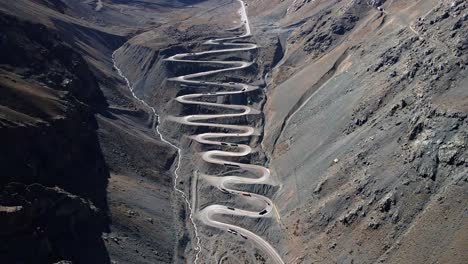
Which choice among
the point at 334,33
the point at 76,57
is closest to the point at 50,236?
the point at 76,57

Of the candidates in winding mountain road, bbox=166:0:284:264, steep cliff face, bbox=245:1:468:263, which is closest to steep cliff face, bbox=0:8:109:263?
winding mountain road, bbox=166:0:284:264

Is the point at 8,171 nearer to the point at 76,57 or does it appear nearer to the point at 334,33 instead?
the point at 76,57

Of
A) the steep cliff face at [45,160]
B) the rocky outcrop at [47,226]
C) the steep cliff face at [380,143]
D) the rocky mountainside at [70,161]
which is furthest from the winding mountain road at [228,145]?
the rocky outcrop at [47,226]

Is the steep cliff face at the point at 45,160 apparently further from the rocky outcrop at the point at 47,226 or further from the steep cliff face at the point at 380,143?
the steep cliff face at the point at 380,143

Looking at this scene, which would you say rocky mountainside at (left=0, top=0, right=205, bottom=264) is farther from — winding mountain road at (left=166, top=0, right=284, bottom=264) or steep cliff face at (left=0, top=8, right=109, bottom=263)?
winding mountain road at (left=166, top=0, right=284, bottom=264)

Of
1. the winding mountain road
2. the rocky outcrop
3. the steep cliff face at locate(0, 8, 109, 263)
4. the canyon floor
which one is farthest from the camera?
the winding mountain road

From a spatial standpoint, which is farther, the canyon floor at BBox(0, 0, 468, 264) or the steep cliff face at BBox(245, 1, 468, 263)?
the canyon floor at BBox(0, 0, 468, 264)

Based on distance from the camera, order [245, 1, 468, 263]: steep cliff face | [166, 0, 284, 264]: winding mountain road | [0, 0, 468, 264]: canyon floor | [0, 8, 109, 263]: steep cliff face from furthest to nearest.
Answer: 1. [166, 0, 284, 264]: winding mountain road
2. [0, 0, 468, 264]: canyon floor
3. [0, 8, 109, 263]: steep cliff face
4. [245, 1, 468, 263]: steep cliff face
